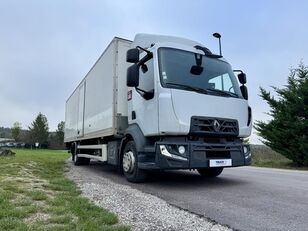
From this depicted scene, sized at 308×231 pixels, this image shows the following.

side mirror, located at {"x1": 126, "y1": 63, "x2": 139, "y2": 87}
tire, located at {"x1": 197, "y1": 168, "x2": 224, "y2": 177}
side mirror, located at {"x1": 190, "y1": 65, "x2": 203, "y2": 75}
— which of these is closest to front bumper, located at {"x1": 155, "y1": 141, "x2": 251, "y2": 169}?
side mirror, located at {"x1": 126, "y1": 63, "x2": 139, "y2": 87}

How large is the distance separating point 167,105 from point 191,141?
31.9 inches

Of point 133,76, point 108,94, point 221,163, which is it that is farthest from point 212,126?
point 108,94

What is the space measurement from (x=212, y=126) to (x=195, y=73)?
119 centimetres

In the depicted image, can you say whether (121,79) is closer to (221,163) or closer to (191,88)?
(191,88)

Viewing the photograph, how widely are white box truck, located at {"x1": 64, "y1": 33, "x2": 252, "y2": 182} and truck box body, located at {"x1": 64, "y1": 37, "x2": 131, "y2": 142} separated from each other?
24 mm

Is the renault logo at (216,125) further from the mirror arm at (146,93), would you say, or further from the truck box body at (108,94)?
the truck box body at (108,94)

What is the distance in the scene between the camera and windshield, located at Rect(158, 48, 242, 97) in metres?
6.73

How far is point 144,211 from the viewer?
464 centimetres

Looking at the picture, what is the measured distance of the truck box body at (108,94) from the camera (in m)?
8.29

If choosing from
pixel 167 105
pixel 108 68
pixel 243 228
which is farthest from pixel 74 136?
pixel 243 228

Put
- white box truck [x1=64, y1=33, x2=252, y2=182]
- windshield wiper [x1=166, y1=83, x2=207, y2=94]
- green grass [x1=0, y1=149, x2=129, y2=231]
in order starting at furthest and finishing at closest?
windshield wiper [x1=166, y1=83, x2=207, y2=94]
white box truck [x1=64, y1=33, x2=252, y2=182]
green grass [x1=0, y1=149, x2=129, y2=231]

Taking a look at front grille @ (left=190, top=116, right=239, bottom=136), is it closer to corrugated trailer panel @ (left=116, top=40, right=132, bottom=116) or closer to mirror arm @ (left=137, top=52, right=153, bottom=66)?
mirror arm @ (left=137, top=52, right=153, bottom=66)

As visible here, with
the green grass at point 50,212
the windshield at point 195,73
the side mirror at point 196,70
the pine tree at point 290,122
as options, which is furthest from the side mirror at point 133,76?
the pine tree at point 290,122

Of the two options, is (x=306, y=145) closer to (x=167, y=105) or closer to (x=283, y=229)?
(x=167, y=105)
